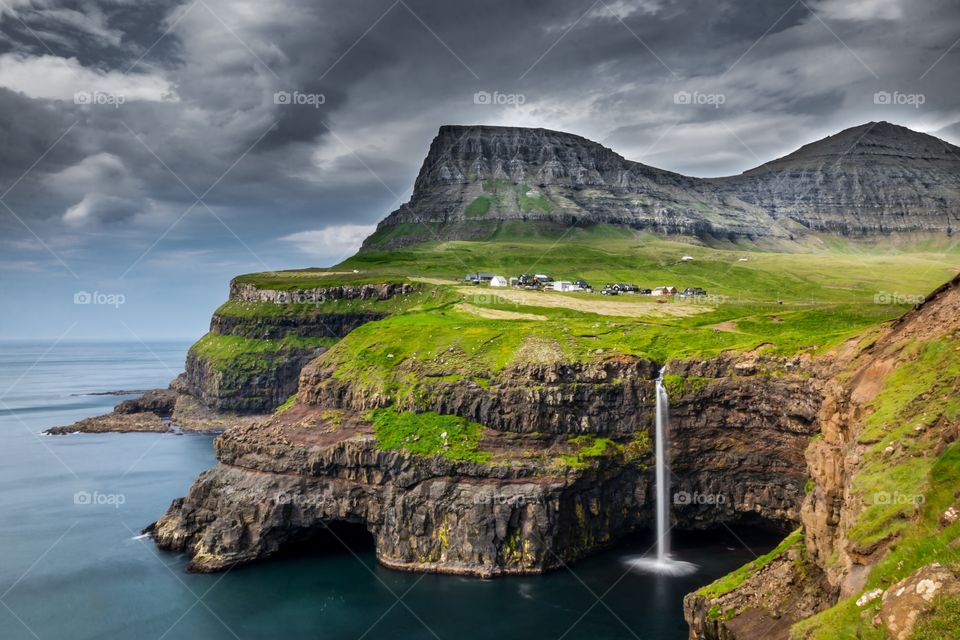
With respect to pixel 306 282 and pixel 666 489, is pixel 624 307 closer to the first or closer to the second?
pixel 666 489

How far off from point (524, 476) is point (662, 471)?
1776cm

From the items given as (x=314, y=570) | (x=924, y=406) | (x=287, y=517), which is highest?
(x=924, y=406)

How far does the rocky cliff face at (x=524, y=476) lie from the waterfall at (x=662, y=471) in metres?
1.28

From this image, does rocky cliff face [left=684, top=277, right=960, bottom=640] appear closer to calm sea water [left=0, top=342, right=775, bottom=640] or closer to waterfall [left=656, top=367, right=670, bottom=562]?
calm sea water [left=0, top=342, right=775, bottom=640]

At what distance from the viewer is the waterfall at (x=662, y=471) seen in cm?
7838

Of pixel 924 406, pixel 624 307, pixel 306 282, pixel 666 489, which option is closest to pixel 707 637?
pixel 924 406

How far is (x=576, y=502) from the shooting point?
7456 cm

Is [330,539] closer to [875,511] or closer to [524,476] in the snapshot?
[524,476]

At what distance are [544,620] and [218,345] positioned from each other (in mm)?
149180

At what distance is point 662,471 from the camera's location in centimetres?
7869

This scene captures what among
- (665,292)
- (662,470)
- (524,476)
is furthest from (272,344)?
(662,470)

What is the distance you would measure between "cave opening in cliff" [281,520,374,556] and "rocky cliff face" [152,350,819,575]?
41.7 inches

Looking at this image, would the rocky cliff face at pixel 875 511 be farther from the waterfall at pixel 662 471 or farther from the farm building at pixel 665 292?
the farm building at pixel 665 292

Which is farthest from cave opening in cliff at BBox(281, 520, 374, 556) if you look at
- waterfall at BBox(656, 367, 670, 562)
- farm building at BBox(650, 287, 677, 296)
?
farm building at BBox(650, 287, 677, 296)
